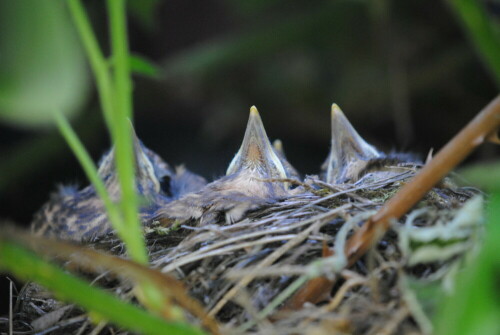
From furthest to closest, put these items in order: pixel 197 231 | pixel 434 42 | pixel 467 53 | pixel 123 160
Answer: pixel 434 42 → pixel 467 53 → pixel 197 231 → pixel 123 160

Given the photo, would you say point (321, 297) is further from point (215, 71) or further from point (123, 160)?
point (215, 71)

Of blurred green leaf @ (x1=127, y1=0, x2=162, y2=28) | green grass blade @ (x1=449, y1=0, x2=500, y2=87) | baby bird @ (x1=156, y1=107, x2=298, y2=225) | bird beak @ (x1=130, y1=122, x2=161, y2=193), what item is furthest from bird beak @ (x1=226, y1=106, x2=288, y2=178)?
blurred green leaf @ (x1=127, y1=0, x2=162, y2=28)

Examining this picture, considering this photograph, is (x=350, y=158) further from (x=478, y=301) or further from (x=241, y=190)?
(x=478, y=301)

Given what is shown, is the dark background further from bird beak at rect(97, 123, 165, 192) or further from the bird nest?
the bird nest

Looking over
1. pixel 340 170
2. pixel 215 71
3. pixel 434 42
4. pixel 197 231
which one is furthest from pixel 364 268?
pixel 434 42

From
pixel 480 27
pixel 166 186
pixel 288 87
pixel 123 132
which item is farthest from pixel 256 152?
pixel 288 87

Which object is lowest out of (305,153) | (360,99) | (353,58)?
(305,153)

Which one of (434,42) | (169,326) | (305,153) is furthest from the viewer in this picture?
(305,153)
